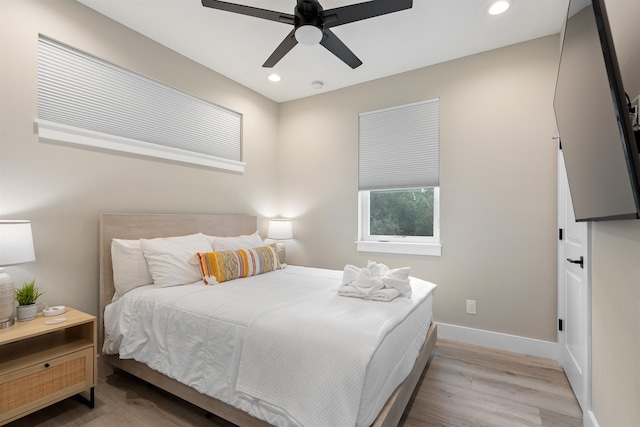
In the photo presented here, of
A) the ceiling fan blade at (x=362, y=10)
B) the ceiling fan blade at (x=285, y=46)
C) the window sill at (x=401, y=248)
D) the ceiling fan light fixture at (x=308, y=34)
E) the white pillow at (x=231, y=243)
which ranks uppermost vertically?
the ceiling fan blade at (x=362, y=10)

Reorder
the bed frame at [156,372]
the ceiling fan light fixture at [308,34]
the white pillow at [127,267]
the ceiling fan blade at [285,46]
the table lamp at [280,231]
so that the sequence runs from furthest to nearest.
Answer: the table lamp at [280,231] < the white pillow at [127,267] < the ceiling fan blade at [285,46] < the ceiling fan light fixture at [308,34] < the bed frame at [156,372]

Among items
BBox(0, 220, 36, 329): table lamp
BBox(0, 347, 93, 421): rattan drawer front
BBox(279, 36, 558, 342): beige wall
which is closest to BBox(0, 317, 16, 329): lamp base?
BBox(0, 220, 36, 329): table lamp

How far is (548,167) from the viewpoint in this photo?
2.70 m

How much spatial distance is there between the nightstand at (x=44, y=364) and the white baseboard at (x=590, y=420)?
2.92 m

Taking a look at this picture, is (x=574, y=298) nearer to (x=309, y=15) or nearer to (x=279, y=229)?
(x=309, y=15)

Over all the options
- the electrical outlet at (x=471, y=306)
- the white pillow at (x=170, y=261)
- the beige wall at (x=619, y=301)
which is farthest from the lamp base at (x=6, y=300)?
the electrical outlet at (x=471, y=306)

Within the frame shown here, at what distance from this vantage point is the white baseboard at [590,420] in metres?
1.61

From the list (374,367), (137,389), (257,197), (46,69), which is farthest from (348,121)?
(137,389)

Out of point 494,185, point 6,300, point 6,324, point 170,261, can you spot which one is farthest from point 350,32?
point 6,324

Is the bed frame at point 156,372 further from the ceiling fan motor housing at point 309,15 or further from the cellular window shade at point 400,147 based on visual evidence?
the ceiling fan motor housing at point 309,15

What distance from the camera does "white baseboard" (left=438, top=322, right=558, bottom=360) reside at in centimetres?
268

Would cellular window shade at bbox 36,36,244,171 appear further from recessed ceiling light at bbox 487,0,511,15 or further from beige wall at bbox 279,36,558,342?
recessed ceiling light at bbox 487,0,511,15

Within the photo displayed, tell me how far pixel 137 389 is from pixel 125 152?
1869 mm

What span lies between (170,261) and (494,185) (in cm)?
294
